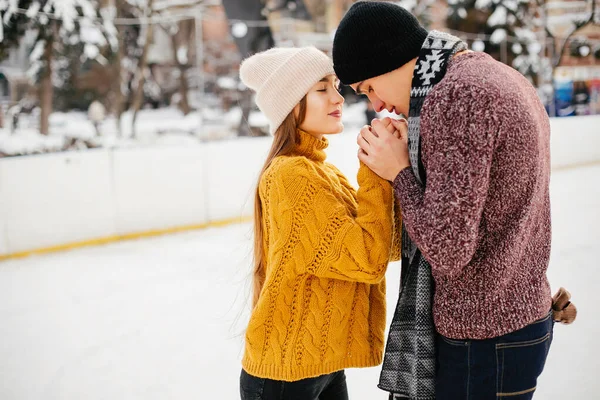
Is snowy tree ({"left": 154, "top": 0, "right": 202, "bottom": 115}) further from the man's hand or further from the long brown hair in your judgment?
the man's hand

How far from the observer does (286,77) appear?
142cm

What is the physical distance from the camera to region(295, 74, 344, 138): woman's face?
144 centimetres

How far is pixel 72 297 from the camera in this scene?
4633 millimetres

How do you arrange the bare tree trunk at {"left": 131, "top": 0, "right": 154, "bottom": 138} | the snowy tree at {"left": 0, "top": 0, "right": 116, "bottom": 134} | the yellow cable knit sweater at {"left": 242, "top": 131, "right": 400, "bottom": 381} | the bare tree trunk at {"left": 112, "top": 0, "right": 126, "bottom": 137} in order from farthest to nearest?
the bare tree trunk at {"left": 131, "top": 0, "right": 154, "bottom": 138} < the bare tree trunk at {"left": 112, "top": 0, "right": 126, "bottom": 137} < the snowy tree at {"left": 0, "top": 0, "right": 116, "bottom": 134} < the yellow cable knit sweater at {"left": 242, "top": 131, "right": 400, "bottom": 381}

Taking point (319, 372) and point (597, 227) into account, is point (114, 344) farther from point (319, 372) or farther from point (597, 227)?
point (597, 227)

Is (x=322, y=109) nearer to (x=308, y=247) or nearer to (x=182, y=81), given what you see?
(x=308, y=247)

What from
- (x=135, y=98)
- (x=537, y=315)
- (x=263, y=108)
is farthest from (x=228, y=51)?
(x=537, y=315)

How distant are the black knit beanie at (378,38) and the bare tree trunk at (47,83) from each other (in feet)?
19.2

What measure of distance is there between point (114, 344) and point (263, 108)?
263 cm

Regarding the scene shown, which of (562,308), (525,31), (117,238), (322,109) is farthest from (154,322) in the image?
(525,31)

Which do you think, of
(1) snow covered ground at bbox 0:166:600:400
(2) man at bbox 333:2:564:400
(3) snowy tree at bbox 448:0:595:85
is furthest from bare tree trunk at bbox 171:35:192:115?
(2) man at bbox 333:2:564:400

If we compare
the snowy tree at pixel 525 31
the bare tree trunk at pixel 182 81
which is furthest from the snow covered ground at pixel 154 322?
the snowy tree at pixel 525 31

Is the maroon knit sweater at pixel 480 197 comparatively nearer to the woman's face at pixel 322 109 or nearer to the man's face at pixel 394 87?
the man's face at pixel 394 87

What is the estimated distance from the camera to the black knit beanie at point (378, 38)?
113cm
